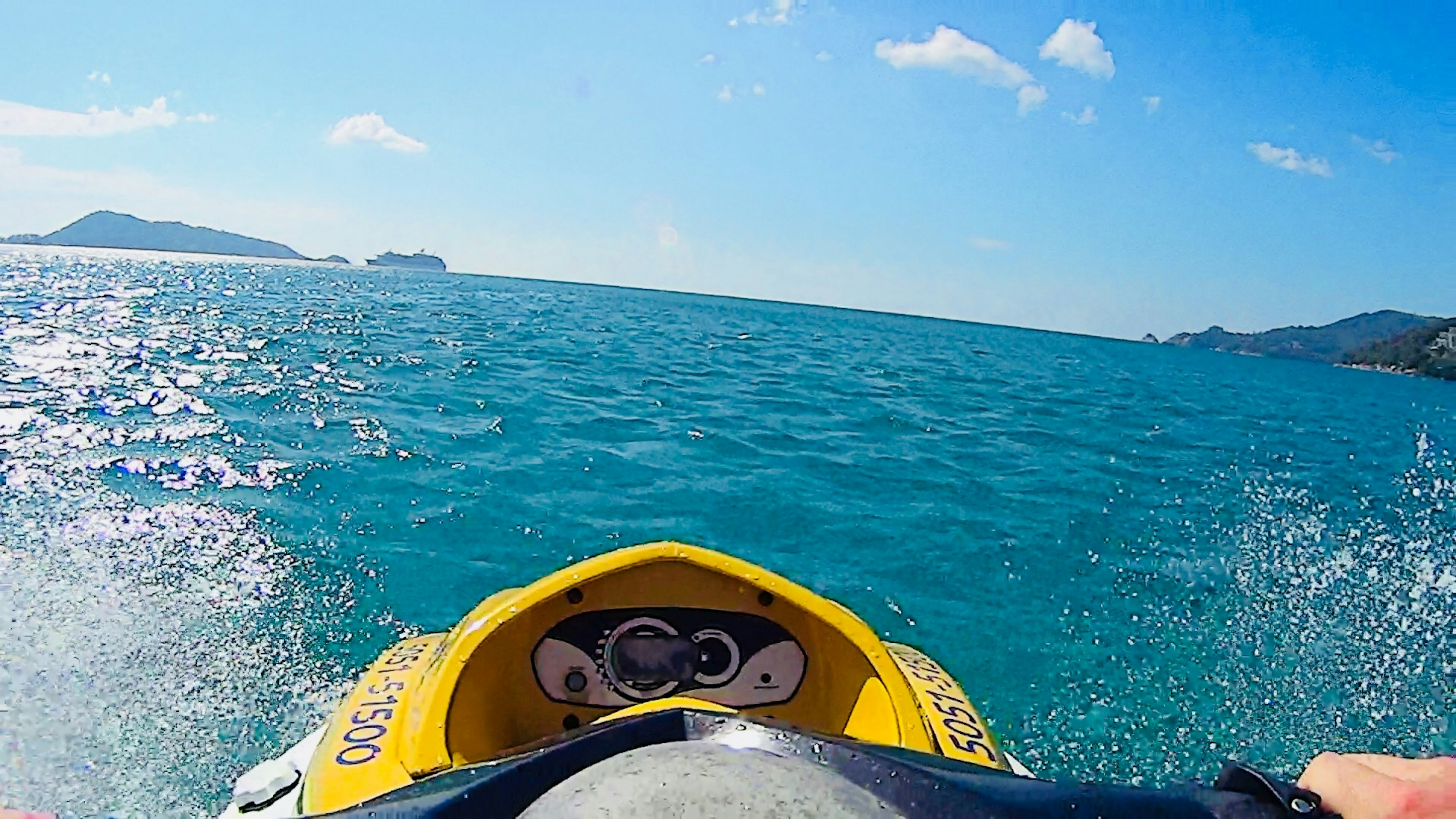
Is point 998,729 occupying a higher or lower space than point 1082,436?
lower

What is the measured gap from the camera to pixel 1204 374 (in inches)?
1873

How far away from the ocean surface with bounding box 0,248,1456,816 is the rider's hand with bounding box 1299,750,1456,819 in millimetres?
4282

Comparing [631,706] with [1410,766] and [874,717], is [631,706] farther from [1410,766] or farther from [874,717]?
[1410,766]

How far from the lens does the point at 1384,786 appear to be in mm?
1111

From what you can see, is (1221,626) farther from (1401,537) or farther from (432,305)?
(432,305)

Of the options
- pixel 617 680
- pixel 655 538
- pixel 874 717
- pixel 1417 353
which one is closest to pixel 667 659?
pixel 617 680

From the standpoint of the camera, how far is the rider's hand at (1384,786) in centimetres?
105

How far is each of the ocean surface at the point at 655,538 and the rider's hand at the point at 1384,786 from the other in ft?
14.0

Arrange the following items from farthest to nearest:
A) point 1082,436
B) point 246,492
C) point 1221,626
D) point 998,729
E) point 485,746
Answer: point 1082,436 → point 246,492 → point 1221,626 → point 998,729 → point 485,746

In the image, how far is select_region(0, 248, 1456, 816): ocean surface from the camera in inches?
211

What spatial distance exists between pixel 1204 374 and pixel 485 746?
2002 inches

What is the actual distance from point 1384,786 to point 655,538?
7.43m

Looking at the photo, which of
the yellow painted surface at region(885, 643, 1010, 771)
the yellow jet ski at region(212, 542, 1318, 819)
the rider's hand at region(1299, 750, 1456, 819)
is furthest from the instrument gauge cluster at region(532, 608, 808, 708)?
the rider's hand at region(1299, 750, 1456, 819)

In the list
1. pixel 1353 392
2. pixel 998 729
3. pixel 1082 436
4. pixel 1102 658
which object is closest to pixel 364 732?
pixel 998 729
